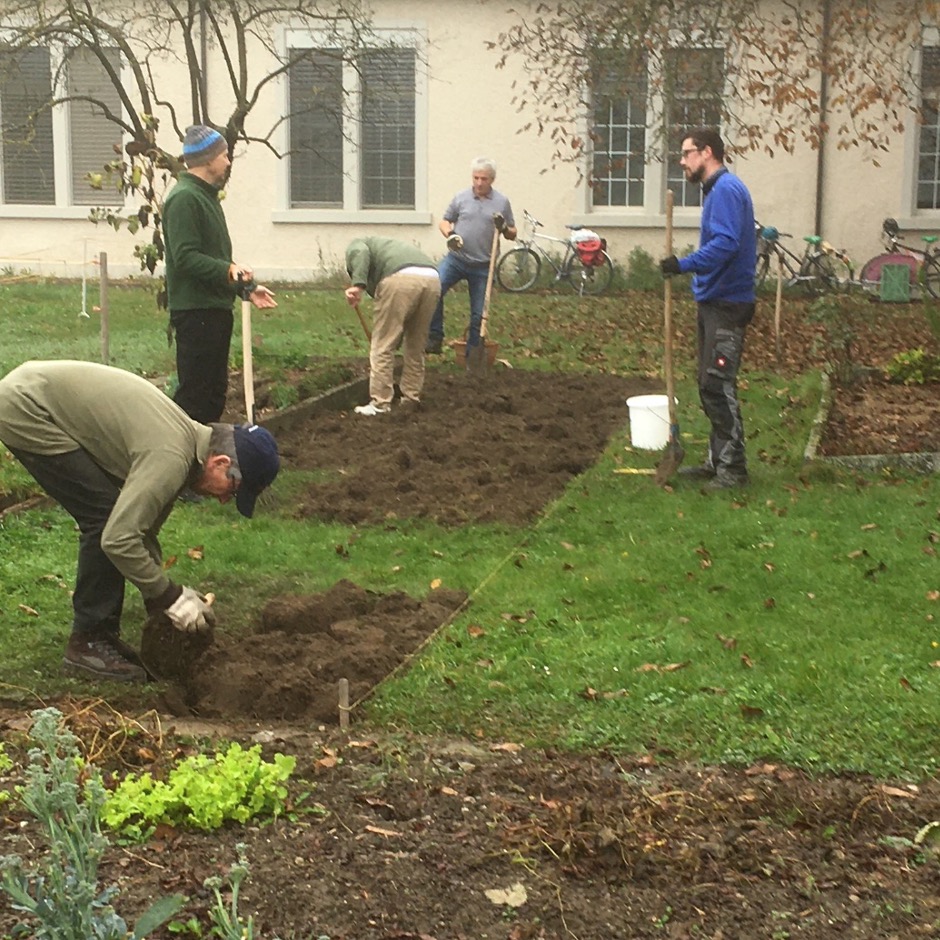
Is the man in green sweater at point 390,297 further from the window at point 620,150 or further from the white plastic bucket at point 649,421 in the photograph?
the window at point 620,150

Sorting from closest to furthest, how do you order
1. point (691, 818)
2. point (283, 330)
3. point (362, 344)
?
point (691, 818) → point (362, 344) → point (283, 330)

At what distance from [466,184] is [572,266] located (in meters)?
2.13

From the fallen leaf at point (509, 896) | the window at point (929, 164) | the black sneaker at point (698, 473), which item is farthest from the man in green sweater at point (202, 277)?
the window at point (929, 164)

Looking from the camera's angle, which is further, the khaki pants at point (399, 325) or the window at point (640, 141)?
the window at point (640, 141)

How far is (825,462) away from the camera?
9883 millimetres

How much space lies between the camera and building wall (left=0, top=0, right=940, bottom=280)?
23062mm

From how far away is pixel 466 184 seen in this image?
76.8ft

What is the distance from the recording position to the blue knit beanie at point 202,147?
872cm

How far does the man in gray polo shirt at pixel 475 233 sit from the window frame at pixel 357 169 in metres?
9.33

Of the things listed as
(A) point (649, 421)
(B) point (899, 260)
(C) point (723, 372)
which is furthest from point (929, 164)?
(C) point (723, 372)

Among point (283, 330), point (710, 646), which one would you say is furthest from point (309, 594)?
point (283, 330)

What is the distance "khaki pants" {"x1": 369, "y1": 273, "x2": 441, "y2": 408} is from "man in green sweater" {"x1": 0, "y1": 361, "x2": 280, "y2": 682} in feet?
19.5

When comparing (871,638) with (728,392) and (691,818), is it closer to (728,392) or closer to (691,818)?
(691,818)

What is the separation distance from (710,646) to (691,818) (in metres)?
1.82
